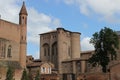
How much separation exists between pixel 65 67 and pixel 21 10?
20.7 meters

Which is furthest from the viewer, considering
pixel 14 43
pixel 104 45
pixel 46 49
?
pixel 46 49

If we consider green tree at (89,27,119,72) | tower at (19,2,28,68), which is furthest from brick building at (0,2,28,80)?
green tree at (89,27,119,72)

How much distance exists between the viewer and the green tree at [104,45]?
5244cm

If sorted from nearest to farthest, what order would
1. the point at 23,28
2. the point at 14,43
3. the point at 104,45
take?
the point at 104,45 → the point at 14,43 → the point at 23,28

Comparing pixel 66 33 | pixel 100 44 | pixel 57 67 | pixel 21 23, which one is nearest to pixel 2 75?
pixel 21 23

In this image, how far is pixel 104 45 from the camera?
5272 centimetres

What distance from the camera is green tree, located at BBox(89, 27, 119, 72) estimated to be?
172ft

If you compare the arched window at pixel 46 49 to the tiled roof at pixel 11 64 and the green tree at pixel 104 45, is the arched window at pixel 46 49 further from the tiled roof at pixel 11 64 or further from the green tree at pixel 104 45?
the green tree at pixel 104 45

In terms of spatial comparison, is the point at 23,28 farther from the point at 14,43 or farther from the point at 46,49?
the point at 46,49

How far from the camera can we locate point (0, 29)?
51938 mm

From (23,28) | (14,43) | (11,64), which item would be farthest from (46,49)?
(11,64)

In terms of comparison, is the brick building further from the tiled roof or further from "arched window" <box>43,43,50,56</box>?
"arched window" <box>43,43,50,56</box>

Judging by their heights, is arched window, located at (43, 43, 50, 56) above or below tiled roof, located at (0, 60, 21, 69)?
above

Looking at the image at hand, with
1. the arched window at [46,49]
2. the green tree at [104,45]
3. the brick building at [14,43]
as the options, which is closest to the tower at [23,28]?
the brick building at [14,43]
